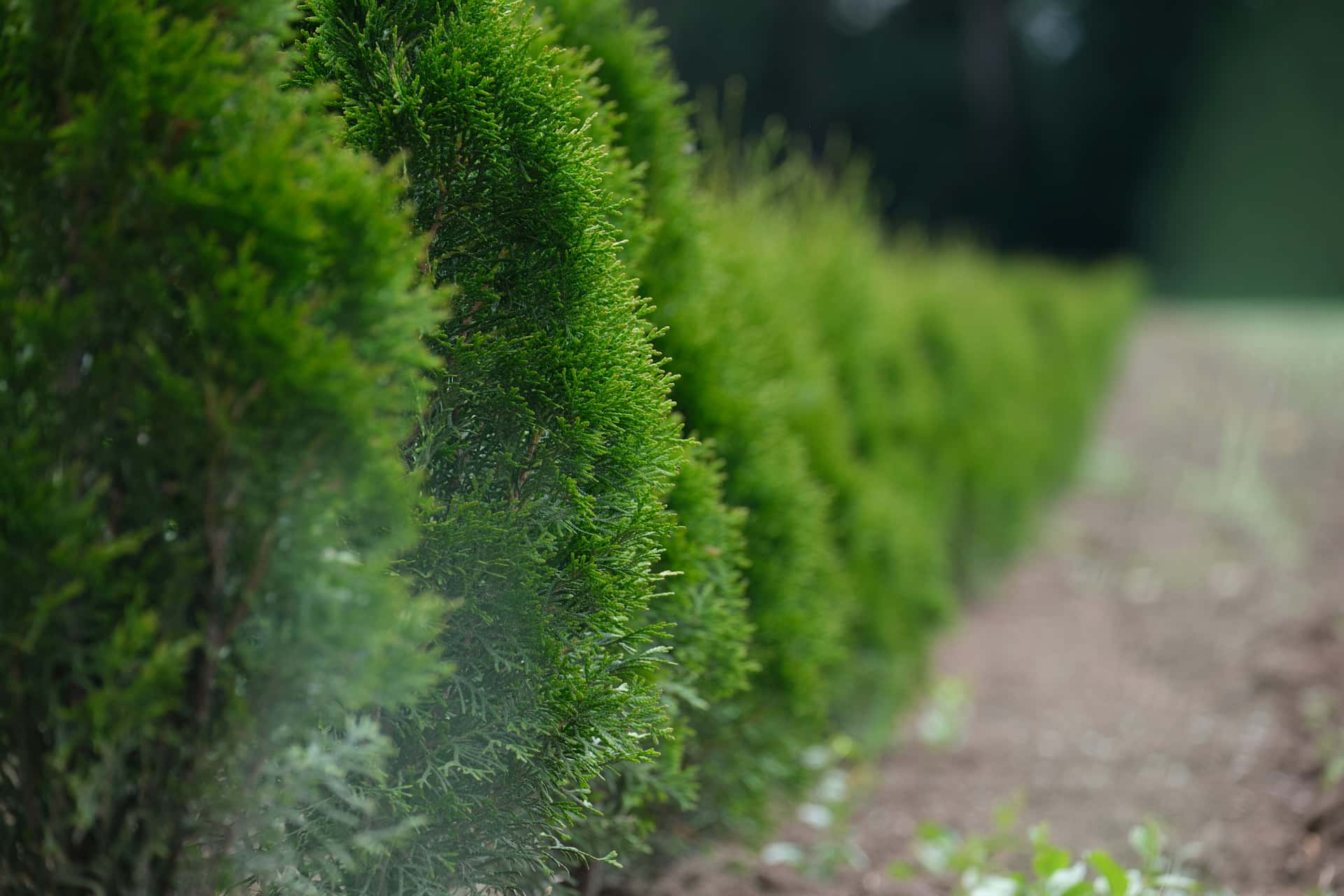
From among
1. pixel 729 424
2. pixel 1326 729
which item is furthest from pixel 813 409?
pixel 1326 729

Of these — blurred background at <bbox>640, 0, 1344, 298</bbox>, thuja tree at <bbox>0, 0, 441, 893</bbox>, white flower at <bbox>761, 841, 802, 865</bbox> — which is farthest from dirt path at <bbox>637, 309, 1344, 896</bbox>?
blurred background at <bbox>640, 0, 1344, 298</bbox>

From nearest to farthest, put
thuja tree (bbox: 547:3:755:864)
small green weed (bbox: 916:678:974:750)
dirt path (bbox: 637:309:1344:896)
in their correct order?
thuja tree (bbox: 547:3:755:864), dirt path (bbox: 637:309:1344:896), small green weed (bbox: 916:678:974:750)

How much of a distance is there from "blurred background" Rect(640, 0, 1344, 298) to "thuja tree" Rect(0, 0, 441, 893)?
29.5m

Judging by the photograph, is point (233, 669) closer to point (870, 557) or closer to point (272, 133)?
point (272, 133)

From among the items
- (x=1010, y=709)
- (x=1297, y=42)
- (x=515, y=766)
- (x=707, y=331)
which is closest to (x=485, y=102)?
(x=707, y=331)

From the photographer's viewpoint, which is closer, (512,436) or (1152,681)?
(512,436)

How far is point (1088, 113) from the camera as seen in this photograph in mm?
33656

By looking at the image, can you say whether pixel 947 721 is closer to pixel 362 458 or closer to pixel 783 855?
pixel 783 855

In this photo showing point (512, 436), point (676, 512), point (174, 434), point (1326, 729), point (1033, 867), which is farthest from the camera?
point (1326, 729)

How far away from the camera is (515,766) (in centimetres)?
184

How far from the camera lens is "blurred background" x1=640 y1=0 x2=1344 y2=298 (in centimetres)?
3039

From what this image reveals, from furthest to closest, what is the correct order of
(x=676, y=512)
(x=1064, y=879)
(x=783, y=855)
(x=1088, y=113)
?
1. (x=1088, y=113)
2. (x=783, y=855)
3. (x=1064, y=879)
4. (x=676, y=512)

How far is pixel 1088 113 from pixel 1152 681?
109 ft

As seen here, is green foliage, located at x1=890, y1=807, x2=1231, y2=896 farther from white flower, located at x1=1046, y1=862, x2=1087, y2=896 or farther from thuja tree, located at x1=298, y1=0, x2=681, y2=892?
thuja tree, located at x1=298, y1=0, x2=681, y2=892
